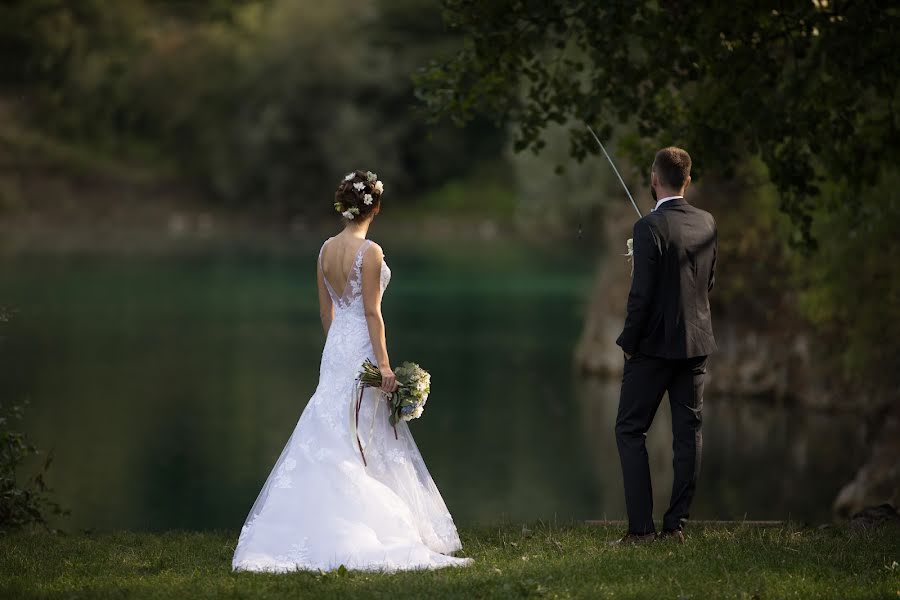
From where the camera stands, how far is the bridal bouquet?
729 cm

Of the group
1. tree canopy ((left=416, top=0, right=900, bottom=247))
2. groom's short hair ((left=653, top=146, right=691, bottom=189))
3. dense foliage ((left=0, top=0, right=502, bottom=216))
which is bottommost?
groom's short hair ((left=653, top=146, right=691, bottom=189))

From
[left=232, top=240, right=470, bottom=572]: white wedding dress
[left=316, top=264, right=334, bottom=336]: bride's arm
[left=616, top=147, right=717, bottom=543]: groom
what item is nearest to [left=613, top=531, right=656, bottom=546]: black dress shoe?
[left=616, top=147, right=717, bottom=543]: groom

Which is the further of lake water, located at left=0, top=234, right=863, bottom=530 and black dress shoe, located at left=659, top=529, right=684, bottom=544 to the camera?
lake water, located at left=0, top=234, right=863, bottom=530

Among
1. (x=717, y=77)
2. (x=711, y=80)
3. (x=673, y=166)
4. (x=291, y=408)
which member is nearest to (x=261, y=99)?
(x=291, y=408)

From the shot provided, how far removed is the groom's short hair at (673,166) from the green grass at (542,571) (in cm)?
196

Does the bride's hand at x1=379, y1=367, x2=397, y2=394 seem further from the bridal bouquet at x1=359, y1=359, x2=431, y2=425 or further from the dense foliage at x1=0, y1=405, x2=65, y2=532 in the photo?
the dense foliage at x1=0, y1=405, x2=65, y2=532

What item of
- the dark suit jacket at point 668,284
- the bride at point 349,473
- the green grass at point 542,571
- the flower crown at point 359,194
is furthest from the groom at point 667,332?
the flower crown at point 359,194

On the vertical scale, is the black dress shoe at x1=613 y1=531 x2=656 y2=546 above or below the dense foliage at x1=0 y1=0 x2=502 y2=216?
below

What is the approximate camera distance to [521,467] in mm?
17750

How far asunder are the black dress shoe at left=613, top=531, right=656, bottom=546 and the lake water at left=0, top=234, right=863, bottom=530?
7.51 ft

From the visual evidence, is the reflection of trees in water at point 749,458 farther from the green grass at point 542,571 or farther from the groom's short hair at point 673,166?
the groom's short hair at point 673,166

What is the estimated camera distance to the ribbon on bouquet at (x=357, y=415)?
287 inches

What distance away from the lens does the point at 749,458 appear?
18.6 metres

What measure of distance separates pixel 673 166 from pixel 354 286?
1.89 m
